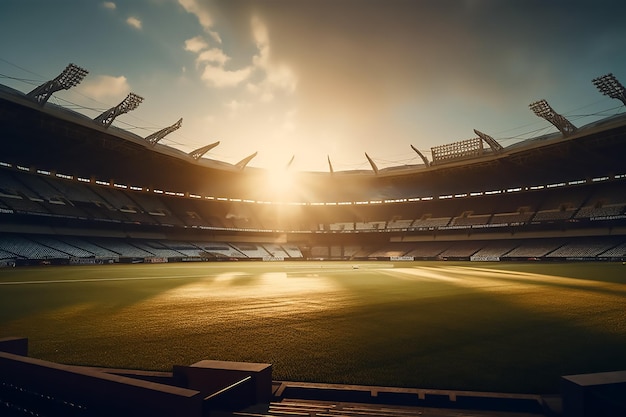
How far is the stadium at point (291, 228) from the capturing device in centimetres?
419

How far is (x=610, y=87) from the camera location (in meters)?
36.0

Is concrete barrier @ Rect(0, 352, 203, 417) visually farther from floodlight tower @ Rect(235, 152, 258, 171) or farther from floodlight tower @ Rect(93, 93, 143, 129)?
floodlight tower @ Rect(235, 152, 258, 171)

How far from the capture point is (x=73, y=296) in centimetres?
1447

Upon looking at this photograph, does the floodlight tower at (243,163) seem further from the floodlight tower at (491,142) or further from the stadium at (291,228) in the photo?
the floodlight tower at (491,142)

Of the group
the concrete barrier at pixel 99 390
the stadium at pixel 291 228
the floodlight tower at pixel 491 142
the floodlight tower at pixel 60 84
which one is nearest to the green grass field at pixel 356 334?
the stadium at pixel 291 228

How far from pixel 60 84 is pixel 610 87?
5572cm

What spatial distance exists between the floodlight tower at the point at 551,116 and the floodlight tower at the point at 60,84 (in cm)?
4849

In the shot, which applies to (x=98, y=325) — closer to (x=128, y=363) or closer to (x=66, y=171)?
(x=128, y=363)

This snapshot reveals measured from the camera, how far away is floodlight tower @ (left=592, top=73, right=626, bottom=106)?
35.4 metres

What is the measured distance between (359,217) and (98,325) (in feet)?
222

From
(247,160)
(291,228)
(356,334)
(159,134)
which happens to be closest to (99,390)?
(356,334)

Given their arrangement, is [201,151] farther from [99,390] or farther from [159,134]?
[99,390]

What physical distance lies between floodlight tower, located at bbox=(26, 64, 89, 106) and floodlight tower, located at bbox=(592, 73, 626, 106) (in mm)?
52172

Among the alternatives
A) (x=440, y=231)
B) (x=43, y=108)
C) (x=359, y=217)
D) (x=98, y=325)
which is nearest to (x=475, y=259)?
(x=440, y=231)
